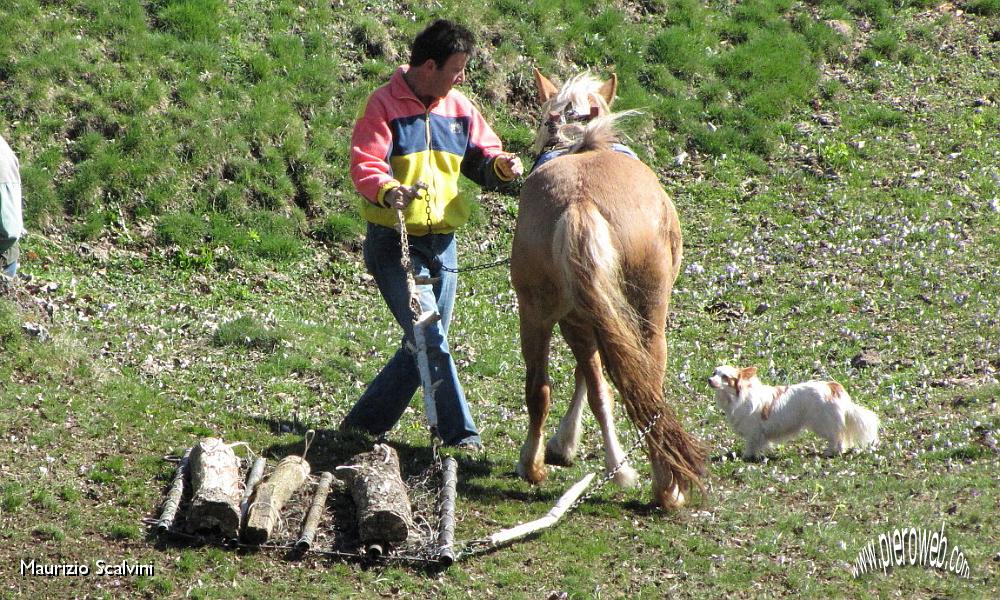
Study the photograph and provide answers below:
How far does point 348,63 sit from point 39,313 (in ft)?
23.4

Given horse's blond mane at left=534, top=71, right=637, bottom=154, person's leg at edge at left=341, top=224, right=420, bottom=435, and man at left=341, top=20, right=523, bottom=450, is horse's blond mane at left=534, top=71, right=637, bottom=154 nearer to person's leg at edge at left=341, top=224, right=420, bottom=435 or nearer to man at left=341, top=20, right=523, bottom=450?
man at left=341, top=20, right=523, bottom=450

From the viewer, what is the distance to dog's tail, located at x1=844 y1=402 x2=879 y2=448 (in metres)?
8.10

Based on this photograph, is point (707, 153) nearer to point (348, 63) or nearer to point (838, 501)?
point (348, 63)

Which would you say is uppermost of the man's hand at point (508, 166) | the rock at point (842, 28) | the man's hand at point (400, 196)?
the rock at point (842, 28)

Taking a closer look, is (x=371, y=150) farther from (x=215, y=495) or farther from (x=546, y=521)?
(x=546, y=521)

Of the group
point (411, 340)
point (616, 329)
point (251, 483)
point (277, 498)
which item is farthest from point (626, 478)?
point (251, 483)

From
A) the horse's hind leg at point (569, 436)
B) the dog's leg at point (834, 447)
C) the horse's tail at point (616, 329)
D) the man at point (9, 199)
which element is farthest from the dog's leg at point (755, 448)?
the man at point (9, 199)

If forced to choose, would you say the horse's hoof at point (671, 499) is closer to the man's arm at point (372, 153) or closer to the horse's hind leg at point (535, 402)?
the horse's hind leg at point (535, 402)

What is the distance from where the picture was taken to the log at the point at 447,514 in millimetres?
6051

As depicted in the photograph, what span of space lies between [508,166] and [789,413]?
9.96ft

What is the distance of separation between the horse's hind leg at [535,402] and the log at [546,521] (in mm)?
541

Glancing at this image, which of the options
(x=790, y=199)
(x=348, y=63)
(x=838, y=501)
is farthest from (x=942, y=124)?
(x=838, y=501)

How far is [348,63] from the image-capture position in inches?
579
